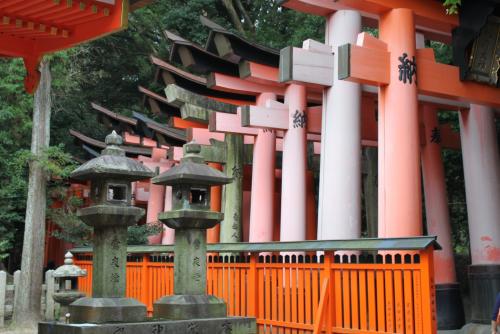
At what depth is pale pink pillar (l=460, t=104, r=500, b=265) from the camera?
12766mm

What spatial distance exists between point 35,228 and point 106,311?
29.5ft

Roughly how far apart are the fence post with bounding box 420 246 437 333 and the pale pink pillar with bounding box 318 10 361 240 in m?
3.61

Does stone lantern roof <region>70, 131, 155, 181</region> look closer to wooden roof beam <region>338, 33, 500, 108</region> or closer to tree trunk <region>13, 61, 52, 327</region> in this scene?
wooden roof beam <region>338, 33, 500, 108</region>

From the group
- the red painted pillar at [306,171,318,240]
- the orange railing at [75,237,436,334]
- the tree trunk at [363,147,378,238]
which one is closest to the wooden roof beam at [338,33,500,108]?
the orange railing at [75,237,436,334]

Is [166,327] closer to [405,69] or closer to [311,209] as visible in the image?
[405,69]

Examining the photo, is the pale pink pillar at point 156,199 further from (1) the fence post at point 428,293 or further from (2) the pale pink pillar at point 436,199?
(1) the fence post at point 428,293

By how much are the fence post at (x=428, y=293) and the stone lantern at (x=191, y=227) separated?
3157 mm

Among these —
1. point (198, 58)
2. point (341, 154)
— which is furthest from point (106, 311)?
point (198, 58)

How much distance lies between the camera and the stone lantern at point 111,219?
Result: 9.37 m

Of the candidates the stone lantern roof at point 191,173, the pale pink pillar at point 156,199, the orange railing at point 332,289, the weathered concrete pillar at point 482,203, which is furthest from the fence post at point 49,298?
the weathered concrete pillar at point 482,203

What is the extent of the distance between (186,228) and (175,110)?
10793 millimetres

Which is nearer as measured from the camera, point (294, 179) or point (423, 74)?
point (423, 74)

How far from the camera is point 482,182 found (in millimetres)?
12883

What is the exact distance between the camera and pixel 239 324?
9602 millimetres
